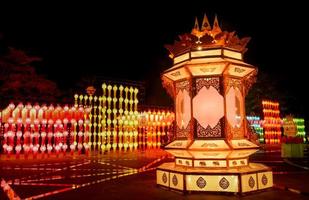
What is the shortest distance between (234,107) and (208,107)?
61 centimetres

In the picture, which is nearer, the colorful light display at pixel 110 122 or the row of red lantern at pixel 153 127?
the colorful light display at pixel 110 122

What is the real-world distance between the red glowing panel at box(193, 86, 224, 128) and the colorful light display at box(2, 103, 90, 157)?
11.1 meters

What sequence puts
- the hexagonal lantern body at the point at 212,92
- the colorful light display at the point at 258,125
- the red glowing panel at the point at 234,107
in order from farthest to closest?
the colorful light display at the point at 258,125, the red glowing panel at the point at 234,107, the hexagonal lantern body at the point at 212,92

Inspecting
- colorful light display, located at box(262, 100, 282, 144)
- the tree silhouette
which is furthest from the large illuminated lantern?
colorful light display, located at box(262, 100, 282, 144)

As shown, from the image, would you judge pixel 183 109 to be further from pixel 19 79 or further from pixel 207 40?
pixel 19 79

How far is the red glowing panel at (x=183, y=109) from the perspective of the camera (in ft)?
21.4

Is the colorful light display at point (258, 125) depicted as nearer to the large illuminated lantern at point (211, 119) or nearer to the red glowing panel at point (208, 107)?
the large illuminated lantern at point (211, 119)

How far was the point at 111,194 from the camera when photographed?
580 centimetres

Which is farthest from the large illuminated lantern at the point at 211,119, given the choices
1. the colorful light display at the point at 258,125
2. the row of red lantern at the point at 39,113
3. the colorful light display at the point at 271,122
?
the colorful light display at the point at 271,122

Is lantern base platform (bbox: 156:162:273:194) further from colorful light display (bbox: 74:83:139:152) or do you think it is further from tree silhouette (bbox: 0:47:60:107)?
tree silhouette (bbox: 0:47:60:107)

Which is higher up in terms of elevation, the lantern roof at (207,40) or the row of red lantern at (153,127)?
the lantern roof at (207,40)

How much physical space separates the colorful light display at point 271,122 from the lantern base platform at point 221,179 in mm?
23093

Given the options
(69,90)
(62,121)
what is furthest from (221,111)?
(69,90)

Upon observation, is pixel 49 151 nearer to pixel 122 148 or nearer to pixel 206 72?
pixel 122 148
